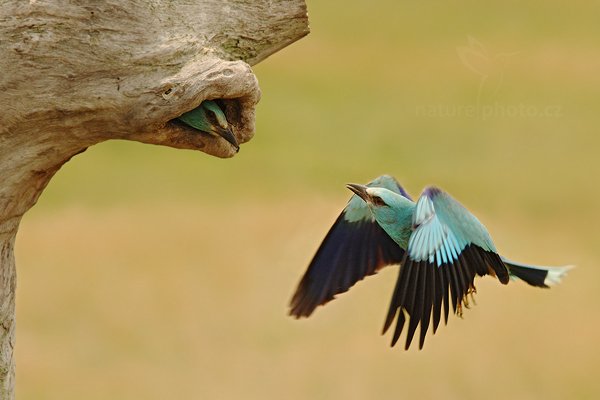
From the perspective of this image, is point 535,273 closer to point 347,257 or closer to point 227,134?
point 347,257

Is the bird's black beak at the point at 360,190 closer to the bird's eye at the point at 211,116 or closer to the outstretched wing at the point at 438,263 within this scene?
the outstretched wing at the point at 438,263

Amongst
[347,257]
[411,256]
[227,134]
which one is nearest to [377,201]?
[347,257]

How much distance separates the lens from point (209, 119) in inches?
199

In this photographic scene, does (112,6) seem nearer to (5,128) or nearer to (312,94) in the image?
(5,128)

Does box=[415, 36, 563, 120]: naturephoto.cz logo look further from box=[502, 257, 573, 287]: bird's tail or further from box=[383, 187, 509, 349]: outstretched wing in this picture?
box=[383, 187, 509, 349]: outstretched wing

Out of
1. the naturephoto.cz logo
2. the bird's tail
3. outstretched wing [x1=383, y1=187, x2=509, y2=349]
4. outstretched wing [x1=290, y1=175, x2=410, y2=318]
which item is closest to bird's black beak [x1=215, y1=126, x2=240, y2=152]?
outstretched wing [x1=383, y1=187, x2=509, y2=349]

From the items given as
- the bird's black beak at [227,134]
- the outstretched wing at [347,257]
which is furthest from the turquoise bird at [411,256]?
the bird's black beak at [227,134]

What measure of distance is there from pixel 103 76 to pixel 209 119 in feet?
1.43

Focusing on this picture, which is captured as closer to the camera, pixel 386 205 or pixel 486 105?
pixel 386 205

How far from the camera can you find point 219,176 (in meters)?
13.5

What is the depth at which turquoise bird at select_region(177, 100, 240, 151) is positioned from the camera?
16.5 ft

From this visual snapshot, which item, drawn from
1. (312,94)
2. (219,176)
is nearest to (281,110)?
(312,94)

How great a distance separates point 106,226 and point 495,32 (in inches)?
220

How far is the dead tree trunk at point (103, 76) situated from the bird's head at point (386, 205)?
0.93m
